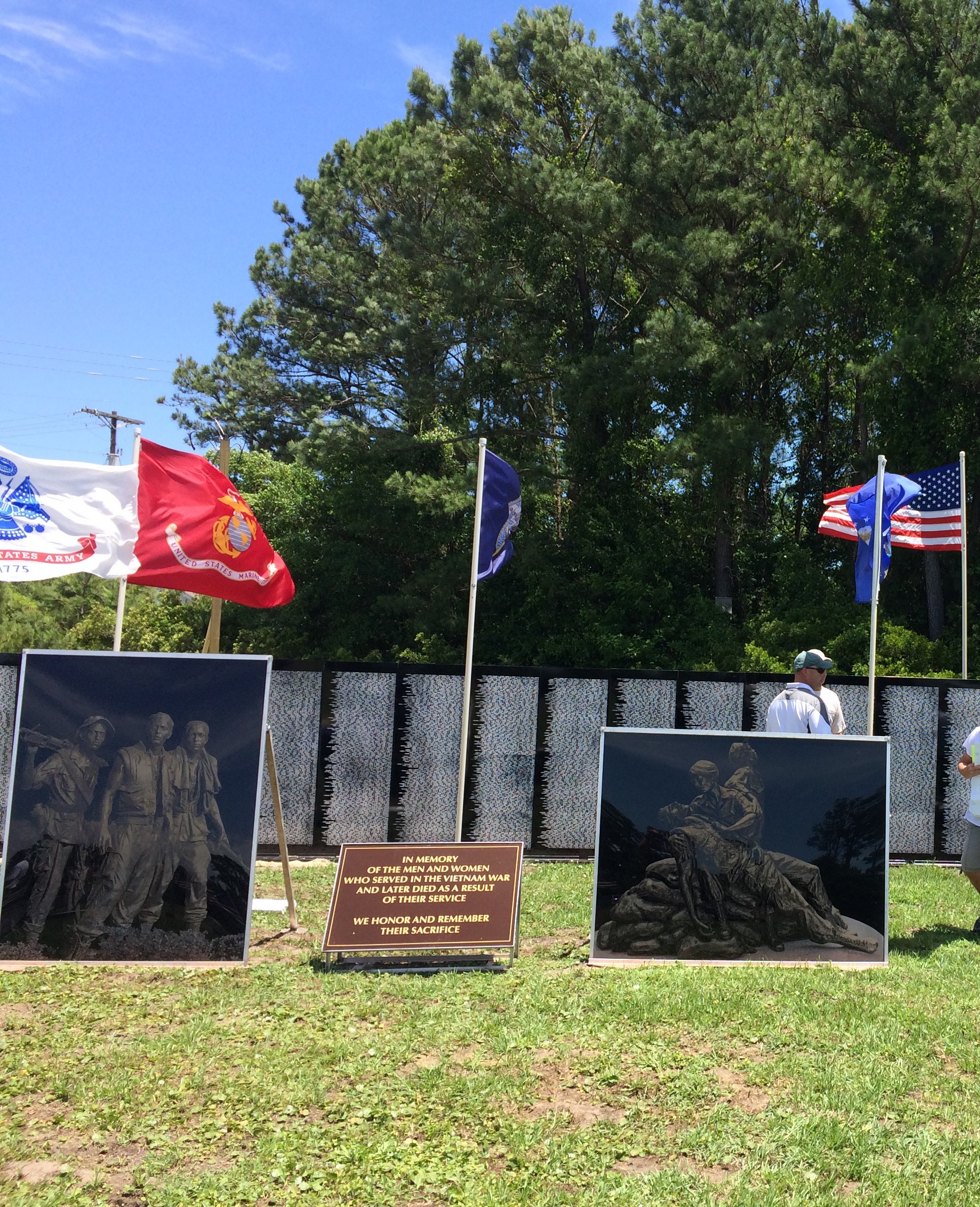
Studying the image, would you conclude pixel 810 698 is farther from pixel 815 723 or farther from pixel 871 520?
pixel 871 520

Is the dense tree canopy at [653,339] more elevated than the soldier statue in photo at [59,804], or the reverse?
the dense tree canopy at [653,339]

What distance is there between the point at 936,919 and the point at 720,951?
2.18m

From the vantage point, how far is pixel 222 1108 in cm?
425

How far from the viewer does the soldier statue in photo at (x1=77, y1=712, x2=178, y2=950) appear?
6.11 m

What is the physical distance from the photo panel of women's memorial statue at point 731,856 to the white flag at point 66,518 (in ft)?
13.1

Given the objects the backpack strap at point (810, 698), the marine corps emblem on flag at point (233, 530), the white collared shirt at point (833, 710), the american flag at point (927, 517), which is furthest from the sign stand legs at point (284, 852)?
the american flag at point (927, 517)

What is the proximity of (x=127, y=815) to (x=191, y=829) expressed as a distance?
0.36 m

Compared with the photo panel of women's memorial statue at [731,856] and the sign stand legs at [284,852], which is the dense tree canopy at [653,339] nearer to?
the photo panel of women's memorial statue at [731,856]

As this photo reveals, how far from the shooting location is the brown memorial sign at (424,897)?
6.12m

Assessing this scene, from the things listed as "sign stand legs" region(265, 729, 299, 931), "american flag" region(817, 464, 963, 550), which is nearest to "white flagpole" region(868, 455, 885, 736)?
"american flag" region(817, 464, 963, 550)

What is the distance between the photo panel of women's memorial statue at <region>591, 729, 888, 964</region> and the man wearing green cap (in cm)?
73

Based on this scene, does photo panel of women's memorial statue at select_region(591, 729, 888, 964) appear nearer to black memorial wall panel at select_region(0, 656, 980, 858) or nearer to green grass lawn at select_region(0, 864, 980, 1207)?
green grass lawn at select_region(0, 864, 980, 1207)

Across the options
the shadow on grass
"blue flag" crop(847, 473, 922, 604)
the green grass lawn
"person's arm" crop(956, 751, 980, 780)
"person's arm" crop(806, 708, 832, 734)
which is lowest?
the green grass lawn

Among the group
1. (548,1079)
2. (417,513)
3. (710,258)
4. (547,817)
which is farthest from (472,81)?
(548,1079)
